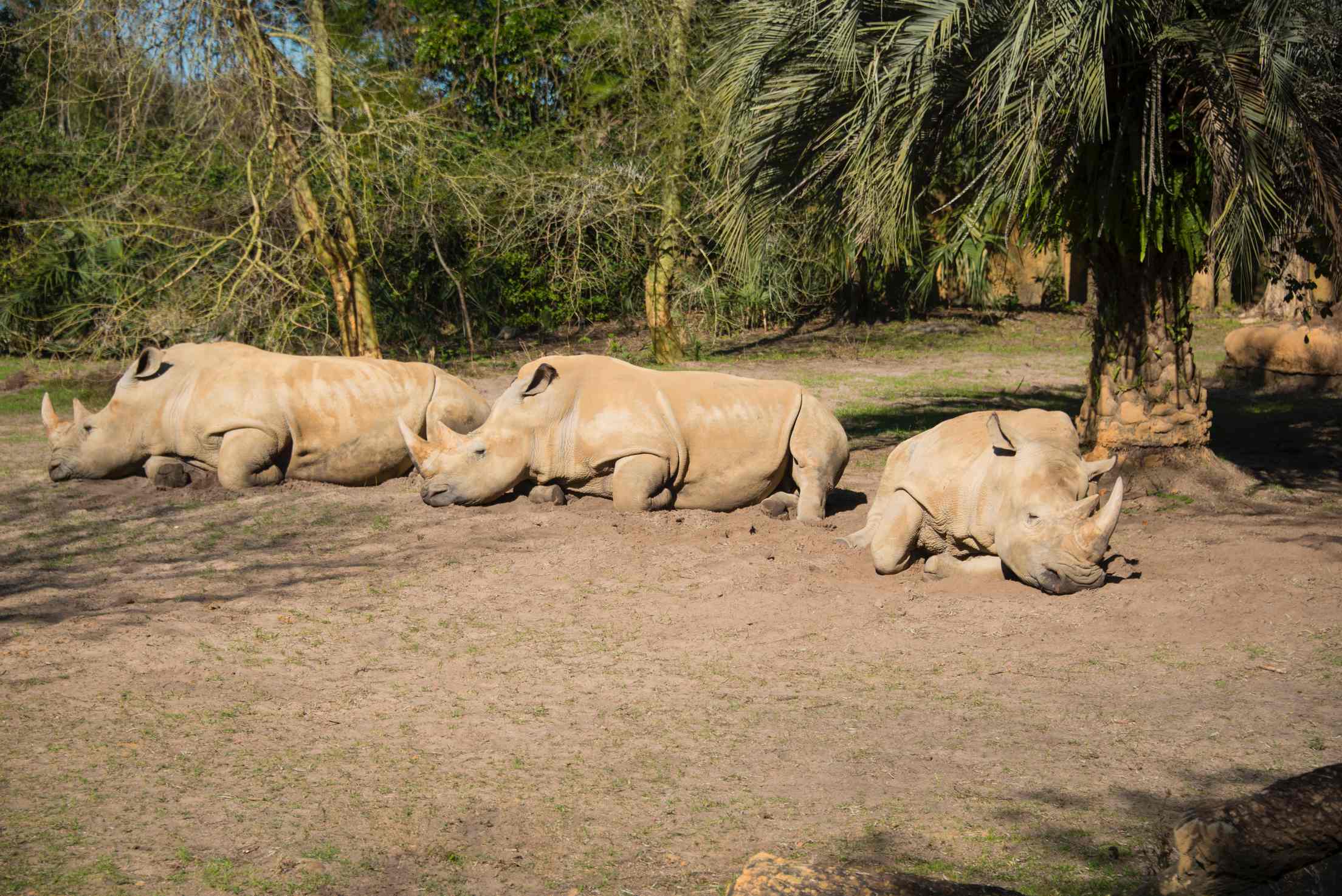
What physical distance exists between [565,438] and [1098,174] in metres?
4.19

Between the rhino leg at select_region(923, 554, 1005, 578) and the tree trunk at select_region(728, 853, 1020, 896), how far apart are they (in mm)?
4462

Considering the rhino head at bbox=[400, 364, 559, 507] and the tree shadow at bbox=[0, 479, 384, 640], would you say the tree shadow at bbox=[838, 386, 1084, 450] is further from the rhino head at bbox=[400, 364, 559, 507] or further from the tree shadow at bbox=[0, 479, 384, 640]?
the tree shadow at bbox=[0, 479, 384, 640]

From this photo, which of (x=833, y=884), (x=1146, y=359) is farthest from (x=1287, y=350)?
(x=833, y=884)

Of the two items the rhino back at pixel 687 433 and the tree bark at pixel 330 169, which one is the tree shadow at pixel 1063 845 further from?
the tree bark at pixel 330 169

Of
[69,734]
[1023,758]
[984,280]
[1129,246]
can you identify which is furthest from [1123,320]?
[984,280]

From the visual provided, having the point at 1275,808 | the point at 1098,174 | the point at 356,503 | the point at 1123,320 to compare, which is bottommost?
the point at 356,503

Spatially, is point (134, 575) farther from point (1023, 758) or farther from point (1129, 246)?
point (1129, 246)

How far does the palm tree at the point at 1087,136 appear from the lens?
8070 mm

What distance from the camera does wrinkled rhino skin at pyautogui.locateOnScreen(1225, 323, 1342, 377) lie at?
14.9 m

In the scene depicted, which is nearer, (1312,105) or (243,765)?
(243,765)

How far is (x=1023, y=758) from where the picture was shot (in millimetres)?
4914

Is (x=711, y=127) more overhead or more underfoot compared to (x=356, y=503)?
more overhead

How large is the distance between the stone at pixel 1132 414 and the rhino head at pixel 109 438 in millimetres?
7513

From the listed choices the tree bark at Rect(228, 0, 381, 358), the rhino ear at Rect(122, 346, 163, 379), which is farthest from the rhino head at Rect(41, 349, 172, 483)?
the tree bark at Rect(228, 0, 381, 358)
